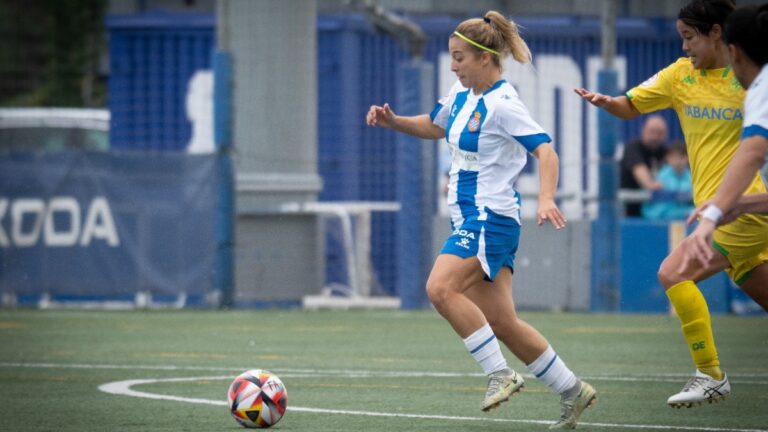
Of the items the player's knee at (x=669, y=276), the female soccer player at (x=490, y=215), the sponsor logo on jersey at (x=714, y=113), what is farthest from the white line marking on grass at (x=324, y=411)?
the sponsor logo on jersey at (x=714, y=113)

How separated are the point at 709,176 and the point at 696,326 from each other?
778mm

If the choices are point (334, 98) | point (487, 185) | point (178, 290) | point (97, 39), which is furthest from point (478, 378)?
point (97, 39)

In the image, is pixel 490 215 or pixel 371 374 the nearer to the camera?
pixel 490 215

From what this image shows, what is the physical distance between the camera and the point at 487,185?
7.41 metres

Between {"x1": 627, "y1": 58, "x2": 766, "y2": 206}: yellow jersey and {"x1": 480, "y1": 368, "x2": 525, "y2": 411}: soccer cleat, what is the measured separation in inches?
54.0

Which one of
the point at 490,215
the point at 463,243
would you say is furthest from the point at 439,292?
the point at 490,215

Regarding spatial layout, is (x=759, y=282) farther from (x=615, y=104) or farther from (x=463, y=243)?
(x=463, y=243)

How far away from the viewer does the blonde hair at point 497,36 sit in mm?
7516

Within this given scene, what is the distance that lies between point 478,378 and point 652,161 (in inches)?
341

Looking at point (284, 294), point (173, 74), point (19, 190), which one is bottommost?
point (284, 294)

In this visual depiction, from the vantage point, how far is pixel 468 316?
7.25 m

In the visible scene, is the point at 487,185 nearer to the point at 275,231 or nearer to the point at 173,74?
the point at 275,231

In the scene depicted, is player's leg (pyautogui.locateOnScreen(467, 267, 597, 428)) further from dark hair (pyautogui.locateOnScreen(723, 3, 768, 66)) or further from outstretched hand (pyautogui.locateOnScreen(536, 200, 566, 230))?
dark hair (pyautogui.locateOnScreen(723, 3, 768, 66))

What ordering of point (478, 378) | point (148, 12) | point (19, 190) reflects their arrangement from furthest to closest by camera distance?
point (148, 12), point (19, 190), point (478, 378)
